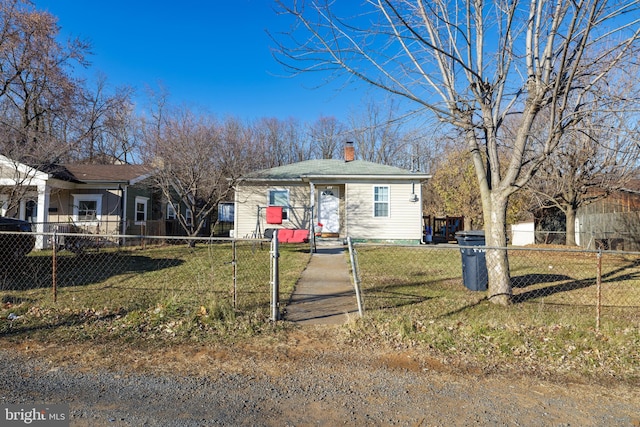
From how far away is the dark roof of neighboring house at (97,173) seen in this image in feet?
45.2

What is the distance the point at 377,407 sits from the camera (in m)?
2.77

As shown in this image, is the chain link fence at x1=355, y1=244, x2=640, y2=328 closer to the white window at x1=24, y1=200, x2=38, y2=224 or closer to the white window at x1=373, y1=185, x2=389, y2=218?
the white window at x1=373, y1=185, x2=389, y2=218

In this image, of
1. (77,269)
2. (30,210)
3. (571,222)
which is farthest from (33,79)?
(571,222)

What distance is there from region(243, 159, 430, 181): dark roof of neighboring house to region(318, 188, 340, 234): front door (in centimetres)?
101

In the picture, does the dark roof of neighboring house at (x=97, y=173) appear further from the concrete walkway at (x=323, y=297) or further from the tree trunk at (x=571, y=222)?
the tree trunk at (x=571, y=222)

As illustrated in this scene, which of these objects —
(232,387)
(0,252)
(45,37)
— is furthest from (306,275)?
(45,37)

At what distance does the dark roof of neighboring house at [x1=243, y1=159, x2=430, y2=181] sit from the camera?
15.1 m

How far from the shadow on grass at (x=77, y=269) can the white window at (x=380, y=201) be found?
28.1 feet

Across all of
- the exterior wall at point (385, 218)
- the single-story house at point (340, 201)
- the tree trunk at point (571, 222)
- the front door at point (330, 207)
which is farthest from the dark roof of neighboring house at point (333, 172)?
the tree trunk at point (571, 222)

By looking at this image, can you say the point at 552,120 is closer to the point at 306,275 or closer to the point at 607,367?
the point at 607,367

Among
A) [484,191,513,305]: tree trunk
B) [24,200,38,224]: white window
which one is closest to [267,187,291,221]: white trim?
[24,200,38,224]: white window

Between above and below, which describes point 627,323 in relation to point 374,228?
below

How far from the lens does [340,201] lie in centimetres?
1622

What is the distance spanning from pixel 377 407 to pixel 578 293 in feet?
18.7
